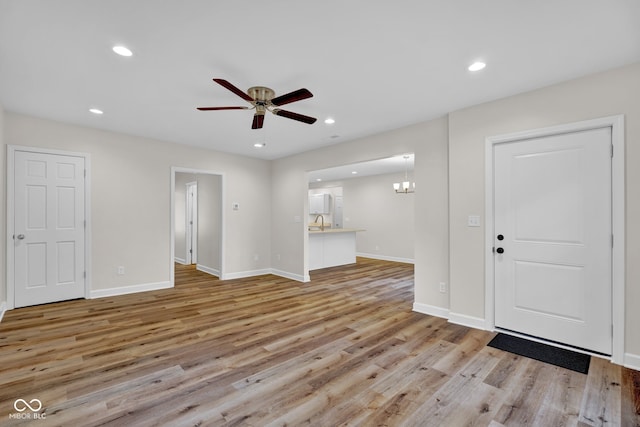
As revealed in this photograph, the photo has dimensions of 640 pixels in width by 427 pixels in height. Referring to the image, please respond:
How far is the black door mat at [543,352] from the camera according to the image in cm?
249

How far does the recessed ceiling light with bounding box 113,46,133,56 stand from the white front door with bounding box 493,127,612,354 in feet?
12.1

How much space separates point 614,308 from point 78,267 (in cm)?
651

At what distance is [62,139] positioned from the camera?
4.20 metres

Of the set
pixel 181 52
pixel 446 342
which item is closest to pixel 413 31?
pixel 181 52

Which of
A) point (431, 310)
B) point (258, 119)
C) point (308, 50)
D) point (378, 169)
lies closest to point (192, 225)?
point (378, 169)

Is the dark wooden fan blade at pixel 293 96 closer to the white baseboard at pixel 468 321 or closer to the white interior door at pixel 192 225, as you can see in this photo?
the white baseboard at pixel 468 321

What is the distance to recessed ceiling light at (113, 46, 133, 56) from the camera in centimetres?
228

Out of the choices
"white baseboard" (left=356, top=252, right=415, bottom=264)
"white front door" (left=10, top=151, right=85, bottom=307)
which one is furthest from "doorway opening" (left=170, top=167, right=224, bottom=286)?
"white baseboard" (left=356, top=252, right=415, bottom=264)

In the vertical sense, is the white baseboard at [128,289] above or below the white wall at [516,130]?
below

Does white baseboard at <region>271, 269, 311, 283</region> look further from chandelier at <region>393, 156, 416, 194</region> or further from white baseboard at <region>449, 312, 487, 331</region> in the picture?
chandelier at <region>393, 156, 416, 194</region>

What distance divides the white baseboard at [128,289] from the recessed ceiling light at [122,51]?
12.3 feet

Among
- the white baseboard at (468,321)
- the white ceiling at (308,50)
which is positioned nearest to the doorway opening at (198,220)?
the white ceiling at (308,50)

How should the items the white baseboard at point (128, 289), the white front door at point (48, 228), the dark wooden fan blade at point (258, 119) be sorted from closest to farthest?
the dark wooden fan blade at point (258, 119) < the white front door at point (48, 228) < the white baseboard at point (128, 289)

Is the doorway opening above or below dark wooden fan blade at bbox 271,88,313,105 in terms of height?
below
